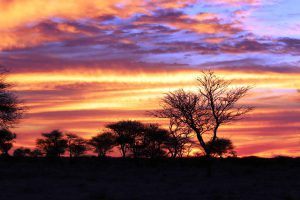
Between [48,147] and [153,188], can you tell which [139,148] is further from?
[153,188]

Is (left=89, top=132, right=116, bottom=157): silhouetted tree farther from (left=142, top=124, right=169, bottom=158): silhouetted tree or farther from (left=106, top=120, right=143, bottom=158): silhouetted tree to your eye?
(left=142, top=124, right=169, bottom=158): silhouetted tree

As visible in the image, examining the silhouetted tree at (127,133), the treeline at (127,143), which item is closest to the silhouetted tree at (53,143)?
the treeline at (127,143)

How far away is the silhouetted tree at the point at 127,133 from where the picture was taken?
259 ft

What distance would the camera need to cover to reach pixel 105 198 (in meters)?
26.3

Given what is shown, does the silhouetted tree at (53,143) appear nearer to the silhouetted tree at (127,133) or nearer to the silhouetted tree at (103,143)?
the silhouetted tree at (103,143)

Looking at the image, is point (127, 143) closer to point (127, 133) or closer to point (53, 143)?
point (127, 133)

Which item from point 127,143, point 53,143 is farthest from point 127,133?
point 53,143

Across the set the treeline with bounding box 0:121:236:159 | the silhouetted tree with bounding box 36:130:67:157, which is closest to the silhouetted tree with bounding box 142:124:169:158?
the treeline with bounding box 0:121:236:159

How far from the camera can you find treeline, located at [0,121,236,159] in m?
66.9

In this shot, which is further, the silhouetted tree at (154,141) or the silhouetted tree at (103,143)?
the silhouetted tree at (103,143)

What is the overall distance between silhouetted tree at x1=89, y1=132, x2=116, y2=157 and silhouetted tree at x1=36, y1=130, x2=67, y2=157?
19.1 ft

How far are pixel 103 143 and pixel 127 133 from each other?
40.2 ft

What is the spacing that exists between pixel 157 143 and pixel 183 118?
115 ft

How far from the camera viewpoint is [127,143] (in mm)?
81438
